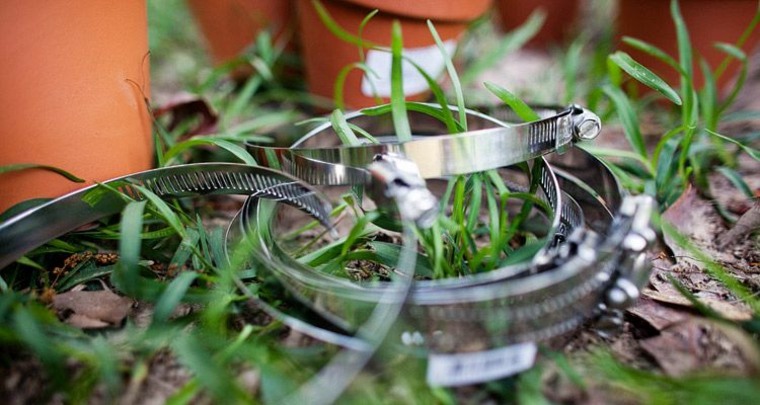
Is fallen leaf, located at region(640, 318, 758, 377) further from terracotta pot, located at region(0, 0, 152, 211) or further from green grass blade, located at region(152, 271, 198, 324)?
terracotta pot, located at region(0, 0, 152, 211)

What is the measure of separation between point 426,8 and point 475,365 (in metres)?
0.70

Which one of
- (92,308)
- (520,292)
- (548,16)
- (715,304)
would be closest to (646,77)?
(715,304)

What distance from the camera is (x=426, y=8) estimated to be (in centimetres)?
105

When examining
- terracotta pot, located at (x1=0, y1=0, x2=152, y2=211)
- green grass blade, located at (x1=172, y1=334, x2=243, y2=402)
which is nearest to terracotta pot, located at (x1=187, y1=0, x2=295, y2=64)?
terracotta pot, located at (x1=0, y1=0, x2=152, y2=211)

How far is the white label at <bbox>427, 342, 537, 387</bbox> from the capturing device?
0.52m

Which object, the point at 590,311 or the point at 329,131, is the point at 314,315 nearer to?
the point at 590,311

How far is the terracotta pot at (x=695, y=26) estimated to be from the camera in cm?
118

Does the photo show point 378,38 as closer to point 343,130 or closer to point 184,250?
point 343,130

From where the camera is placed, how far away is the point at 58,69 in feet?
2.34

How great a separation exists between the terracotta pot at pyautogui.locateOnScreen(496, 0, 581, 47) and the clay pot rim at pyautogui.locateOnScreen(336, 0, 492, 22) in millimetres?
709

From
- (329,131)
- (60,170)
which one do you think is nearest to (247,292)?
(60,170)

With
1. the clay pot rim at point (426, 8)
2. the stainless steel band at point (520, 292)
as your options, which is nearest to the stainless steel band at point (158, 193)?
the stainless steel band at point (520, 292)

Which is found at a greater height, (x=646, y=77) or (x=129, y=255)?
(x=646, y=77)

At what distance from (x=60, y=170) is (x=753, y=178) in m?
1.01
